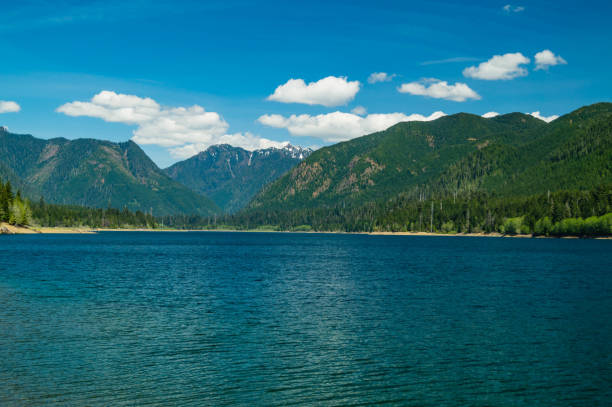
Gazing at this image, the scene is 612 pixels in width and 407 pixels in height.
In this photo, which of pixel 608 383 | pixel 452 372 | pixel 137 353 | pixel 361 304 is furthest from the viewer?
pixel 361 304

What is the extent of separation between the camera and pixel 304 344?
41781mm

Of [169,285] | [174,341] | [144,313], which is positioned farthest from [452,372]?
[169,285]

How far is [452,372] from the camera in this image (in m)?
34.2

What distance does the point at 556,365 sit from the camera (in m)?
35.8

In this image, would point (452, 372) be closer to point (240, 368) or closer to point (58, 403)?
point (240, 368)

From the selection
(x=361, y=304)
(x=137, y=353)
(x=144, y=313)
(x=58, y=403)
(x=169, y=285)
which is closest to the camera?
(x=58, y=403)

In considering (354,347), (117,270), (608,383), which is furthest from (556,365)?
(117,270)

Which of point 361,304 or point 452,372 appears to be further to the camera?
point 361,304

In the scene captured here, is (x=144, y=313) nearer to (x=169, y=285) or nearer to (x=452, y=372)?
(x=169, y=285)

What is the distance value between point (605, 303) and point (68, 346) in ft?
199

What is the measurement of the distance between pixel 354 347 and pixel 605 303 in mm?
40142

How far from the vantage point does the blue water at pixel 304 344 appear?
29938mm

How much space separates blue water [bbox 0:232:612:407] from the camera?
29938 millimetres

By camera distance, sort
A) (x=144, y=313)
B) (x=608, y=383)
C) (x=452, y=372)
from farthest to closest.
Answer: (x=144, y=313)
(x=452, y=372)
(x=608, y=383)
